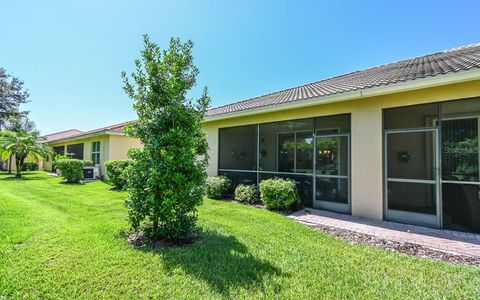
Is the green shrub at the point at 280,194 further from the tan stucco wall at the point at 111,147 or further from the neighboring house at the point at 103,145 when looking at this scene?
the tan stucco wall at the point at 111,147

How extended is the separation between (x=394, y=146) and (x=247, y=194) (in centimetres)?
494

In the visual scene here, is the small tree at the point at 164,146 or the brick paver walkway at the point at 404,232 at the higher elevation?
the small tree at the point at 164,146

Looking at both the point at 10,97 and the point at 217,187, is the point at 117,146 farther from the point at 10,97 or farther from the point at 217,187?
the point at 10,97

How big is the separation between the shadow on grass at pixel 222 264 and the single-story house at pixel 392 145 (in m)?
4.16

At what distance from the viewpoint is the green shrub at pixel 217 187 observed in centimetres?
948

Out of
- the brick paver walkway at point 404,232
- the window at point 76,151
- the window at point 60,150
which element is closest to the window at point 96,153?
the window at point 76,151

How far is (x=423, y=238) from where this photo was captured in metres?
5.00

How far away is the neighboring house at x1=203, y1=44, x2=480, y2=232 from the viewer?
5.39m

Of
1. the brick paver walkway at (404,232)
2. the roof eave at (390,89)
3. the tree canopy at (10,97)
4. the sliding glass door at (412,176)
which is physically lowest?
the brick paver walkway at (404,232)

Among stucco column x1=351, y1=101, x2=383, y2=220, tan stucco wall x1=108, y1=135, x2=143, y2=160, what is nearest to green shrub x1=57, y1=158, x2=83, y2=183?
Answer: tan stucco wall x1=108, y1=135, x2=143, y2=160

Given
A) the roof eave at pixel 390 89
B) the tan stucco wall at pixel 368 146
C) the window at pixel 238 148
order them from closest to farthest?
the roof eave at pixel 390 89 → the tan stucco wall at pixel 368 146 → the window at pixel 238 148

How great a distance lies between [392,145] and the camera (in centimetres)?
638

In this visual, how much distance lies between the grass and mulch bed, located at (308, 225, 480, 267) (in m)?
0.36

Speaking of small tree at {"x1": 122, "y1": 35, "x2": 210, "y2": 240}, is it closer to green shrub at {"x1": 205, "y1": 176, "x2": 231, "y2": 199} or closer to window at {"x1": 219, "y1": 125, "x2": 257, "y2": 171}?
green shrub at {"x1": 205, "y1": 176, "x2": 231, "y2": 199}
